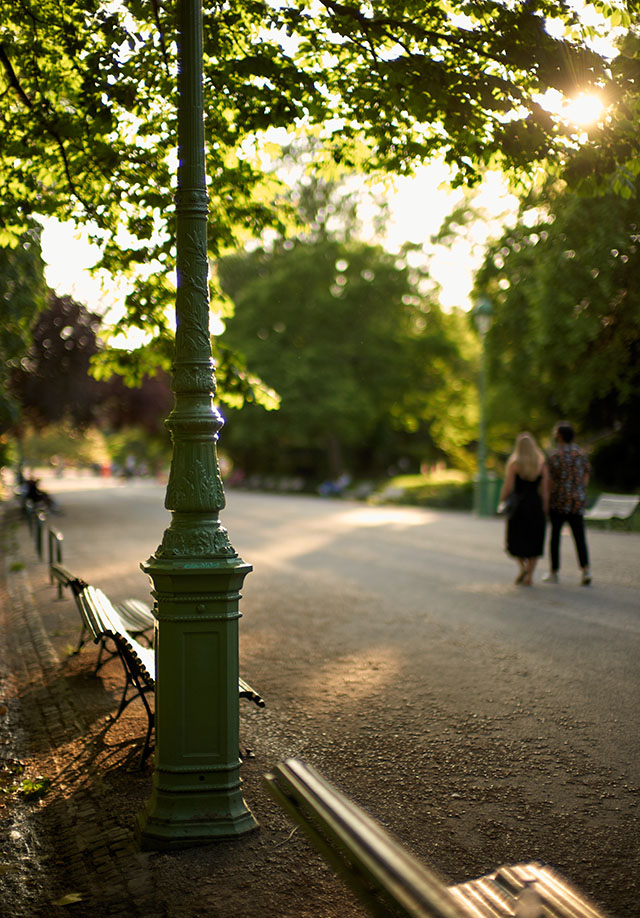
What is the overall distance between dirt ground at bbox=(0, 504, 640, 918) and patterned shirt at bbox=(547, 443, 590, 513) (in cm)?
574

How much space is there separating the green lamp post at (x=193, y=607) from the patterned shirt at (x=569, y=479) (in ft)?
26.3

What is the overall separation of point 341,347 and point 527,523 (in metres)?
30.9

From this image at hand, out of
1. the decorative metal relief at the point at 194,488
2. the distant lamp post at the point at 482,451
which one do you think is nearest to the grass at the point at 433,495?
the distant lamp post at the point at 482,451

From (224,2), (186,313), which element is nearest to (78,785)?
(186,313)

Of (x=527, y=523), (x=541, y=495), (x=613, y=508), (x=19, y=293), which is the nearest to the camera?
(x=527, y=523)

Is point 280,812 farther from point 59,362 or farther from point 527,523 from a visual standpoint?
point 59,362

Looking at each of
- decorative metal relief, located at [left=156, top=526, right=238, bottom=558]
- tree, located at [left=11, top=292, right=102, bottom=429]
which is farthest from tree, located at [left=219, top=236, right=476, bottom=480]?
decorative metal relief, located at [left=156, top=526, right=238, bottom=558]

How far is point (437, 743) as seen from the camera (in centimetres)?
518

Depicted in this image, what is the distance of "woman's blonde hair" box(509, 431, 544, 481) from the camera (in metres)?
11.4

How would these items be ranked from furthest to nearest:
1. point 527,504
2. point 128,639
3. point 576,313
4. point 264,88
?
Result: 1. point 576,313
2. point 527,504
3. point 264,88
4. point 128,639

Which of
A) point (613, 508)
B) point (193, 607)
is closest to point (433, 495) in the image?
point (613, 508)

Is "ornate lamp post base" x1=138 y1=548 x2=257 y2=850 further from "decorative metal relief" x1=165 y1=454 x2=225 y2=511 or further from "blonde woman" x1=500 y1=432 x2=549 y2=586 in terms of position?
"blonde woman" x1=500 y1=432 x2=549 y2=586

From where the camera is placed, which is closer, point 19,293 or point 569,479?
point 569,479

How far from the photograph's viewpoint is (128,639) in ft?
17.5
